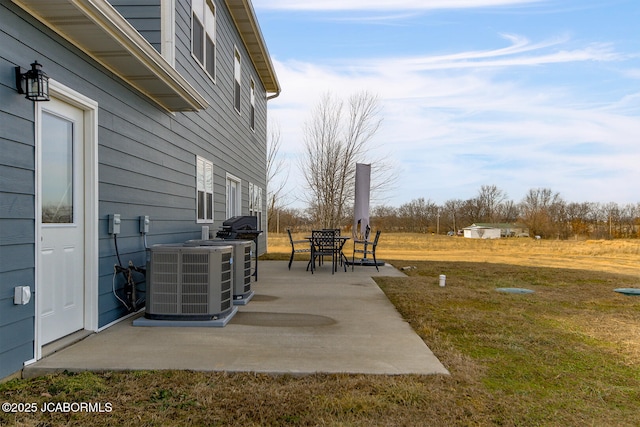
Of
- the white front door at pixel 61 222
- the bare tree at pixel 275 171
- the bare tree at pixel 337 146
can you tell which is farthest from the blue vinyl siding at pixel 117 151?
the bare tree at pixel 275 171

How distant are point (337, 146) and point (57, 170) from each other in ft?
42.9

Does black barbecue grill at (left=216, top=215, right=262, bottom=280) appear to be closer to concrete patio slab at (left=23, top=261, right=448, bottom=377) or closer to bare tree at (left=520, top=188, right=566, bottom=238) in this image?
concrete patio slab at (left=23, top=261, right=448, bottom=377)

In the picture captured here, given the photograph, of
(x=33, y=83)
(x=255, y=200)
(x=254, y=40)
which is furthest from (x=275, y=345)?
(x=255, y=200)

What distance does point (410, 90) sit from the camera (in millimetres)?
15398

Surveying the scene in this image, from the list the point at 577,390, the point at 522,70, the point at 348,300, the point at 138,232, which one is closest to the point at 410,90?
the point at 522,70

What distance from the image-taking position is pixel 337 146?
52.6 ft

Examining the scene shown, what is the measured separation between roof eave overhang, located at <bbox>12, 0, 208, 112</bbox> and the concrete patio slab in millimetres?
2353

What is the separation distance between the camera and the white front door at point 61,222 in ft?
10.6

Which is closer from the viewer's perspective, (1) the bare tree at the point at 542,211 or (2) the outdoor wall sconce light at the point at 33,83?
(2) the outdoor wall sconce light at the point at 33,83

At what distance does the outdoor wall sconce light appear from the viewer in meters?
2.83

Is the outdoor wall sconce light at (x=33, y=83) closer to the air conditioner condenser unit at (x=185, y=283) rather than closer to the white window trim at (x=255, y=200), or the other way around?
the air conditioner condenser unit at (x=185, y=283)

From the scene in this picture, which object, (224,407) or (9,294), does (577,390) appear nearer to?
(224,407)

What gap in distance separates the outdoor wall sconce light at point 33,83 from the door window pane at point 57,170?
13.8 inches

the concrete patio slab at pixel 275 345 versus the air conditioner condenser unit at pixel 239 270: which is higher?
the air conditioner condenser unit at pixel 239 270
